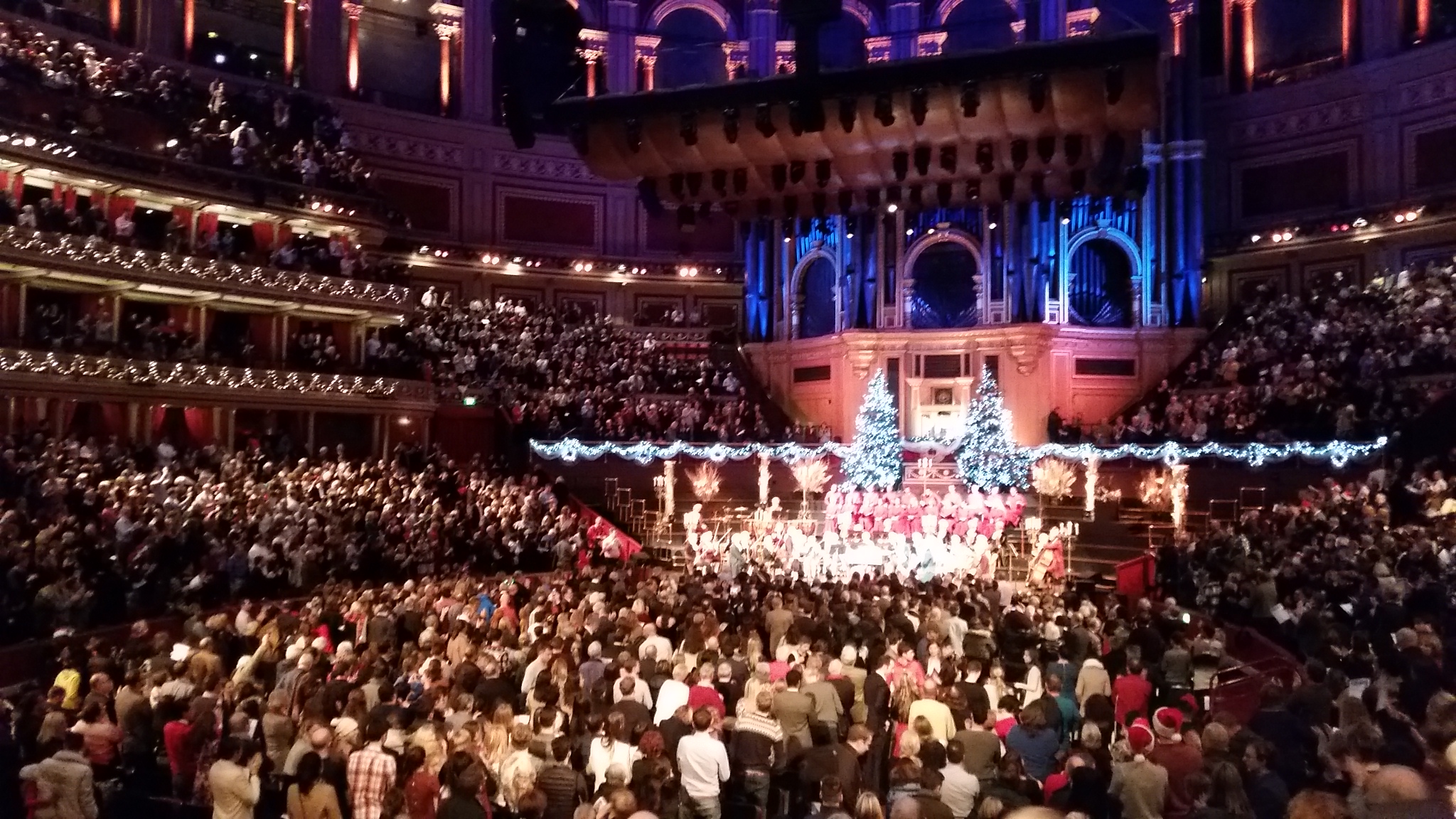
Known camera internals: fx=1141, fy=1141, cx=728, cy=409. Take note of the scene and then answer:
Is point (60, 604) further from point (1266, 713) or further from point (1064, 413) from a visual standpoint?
point (1064, 413)

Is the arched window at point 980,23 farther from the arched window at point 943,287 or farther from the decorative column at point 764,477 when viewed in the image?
the decorative column at point 764,477

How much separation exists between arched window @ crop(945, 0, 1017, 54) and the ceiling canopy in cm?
2180

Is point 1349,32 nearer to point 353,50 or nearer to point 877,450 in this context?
point 877,450

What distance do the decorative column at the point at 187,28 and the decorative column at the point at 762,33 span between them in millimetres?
17216

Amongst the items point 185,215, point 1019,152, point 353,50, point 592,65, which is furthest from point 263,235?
point 1019,152

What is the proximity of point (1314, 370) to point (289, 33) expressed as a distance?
2982 centimetres

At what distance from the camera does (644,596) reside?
14.6 metres

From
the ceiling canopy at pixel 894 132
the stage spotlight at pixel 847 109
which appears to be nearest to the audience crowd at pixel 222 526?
the ceiling canopy at pixel 894 132

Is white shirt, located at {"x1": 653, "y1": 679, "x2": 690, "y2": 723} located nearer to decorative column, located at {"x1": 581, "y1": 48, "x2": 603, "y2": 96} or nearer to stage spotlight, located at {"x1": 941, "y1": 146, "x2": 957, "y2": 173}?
stage spotlight, located at {"x1": 941, "y1": 146, "x2": 957, "y2": 173}

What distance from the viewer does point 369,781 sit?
23.8 feet

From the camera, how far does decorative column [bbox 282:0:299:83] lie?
34188 mm

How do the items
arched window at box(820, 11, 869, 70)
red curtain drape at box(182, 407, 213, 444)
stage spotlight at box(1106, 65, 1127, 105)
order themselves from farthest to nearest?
arched window at box(820, 11, 869, 70) → red curtain drape at box(182, 407, 213, 444) → stage spotlight at box(1106, 65, 1127, 105)

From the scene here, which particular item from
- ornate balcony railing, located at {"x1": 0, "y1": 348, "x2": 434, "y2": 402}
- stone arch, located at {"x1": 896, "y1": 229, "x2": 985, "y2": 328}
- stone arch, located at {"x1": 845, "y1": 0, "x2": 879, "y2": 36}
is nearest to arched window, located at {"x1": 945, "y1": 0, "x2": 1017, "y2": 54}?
stone arch, located at {"x1": 845, "y1": 0, "x2": 879, "y2": 36}

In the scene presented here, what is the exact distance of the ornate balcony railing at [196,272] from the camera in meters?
23.1
